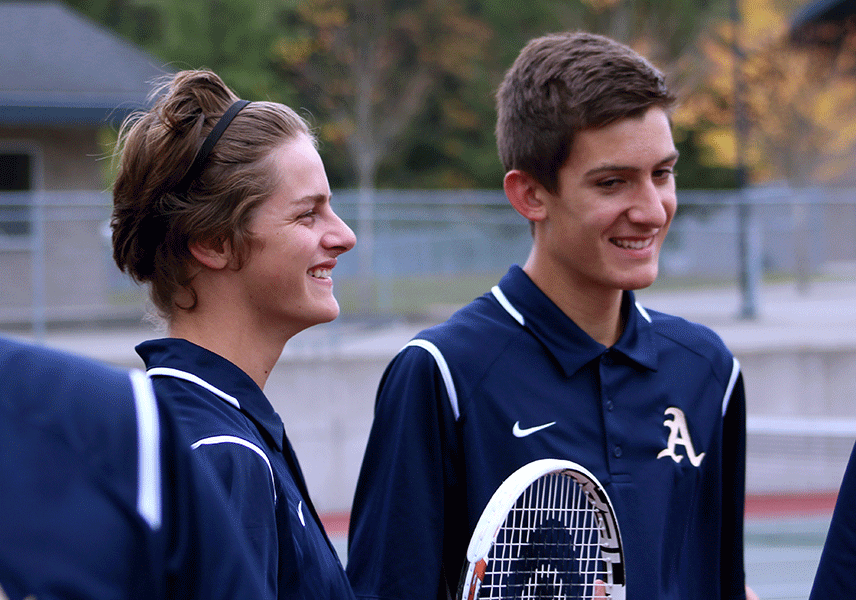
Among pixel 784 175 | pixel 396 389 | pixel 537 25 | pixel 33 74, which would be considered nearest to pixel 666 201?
pixel 396 389

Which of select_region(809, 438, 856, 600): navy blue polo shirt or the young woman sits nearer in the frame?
select_region(809, 438, 856, 600): navy blue polo shirt

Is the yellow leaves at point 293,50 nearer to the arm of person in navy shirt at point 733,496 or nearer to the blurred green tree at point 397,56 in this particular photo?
the blurred green tree at point 397,56

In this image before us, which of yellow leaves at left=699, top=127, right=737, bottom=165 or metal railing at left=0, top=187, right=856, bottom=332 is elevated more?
yellow leaves at left=699, top=127, right=737, bottom=165

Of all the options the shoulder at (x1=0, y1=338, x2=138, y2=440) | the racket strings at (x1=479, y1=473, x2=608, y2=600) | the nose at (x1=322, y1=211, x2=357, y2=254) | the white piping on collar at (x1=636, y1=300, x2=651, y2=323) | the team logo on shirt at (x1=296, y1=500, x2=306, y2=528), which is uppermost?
the nose at (x1=322, y1=211, x2=357, y2=254)

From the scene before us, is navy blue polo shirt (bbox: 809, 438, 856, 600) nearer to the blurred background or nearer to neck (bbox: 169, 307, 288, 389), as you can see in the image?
neck (bbox: 169, 307, 288, 389)

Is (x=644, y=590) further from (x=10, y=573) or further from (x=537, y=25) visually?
(x=537, y=25)

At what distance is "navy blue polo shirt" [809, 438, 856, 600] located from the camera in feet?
5.06

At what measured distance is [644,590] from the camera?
199 centimetres

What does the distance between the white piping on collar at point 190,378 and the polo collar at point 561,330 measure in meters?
0.81

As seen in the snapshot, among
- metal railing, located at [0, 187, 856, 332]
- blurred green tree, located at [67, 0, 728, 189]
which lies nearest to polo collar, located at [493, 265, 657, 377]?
metal railing, located at [0, 187, 856, 332]

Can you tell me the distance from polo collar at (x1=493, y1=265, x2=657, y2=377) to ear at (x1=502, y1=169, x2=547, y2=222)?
151mm

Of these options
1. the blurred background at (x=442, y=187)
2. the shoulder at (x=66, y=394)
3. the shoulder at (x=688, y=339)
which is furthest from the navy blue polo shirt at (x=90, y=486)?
the shoulder at (x=688, y=339)

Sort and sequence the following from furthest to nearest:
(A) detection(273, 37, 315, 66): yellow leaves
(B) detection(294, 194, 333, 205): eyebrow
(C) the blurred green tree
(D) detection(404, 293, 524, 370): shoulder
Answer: (A) detection(273, 37, 315, 66): yellow leaves < (C) the blurred green tree < (D) detection(404, 293, 524, 370): shoulder < (B) detection(294, 194, 333, 205): eyebrow

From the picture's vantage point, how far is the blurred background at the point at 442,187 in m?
8.88
